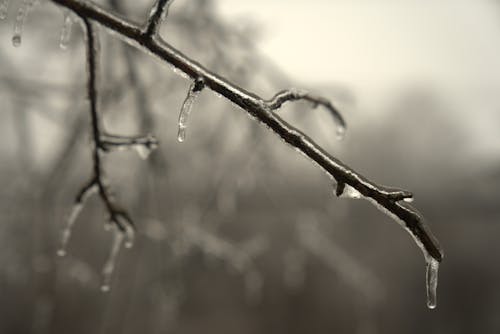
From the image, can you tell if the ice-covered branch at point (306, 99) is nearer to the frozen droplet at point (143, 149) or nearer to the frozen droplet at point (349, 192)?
the frozen droplet at point (349, 192)

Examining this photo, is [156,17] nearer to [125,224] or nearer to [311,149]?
[311,149]

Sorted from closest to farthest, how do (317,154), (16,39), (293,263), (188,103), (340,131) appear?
(317,154), (188,103), (16,39), (340,131), (293,263)

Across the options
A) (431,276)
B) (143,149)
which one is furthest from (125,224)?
(431,276)

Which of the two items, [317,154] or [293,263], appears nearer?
[317,154]

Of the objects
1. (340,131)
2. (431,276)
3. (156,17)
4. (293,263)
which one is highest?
(293,263)

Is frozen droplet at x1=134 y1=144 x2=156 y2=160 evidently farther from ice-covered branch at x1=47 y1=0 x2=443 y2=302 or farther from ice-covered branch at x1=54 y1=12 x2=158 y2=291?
ice-covered branch at x1=47 y1=0 x2=443 y2=302

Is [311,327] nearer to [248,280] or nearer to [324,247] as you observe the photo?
[324,247]

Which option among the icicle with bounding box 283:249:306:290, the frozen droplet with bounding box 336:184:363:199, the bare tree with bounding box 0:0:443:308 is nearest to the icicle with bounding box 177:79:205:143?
the bare tree with bounding box 0:0:443:308

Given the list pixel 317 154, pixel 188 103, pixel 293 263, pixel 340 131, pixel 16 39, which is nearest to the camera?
pixel 317 154

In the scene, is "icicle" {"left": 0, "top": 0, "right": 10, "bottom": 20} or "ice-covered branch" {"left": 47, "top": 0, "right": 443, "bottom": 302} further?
"icicle" {"left": 0, "top": 0, "right": 10, "bottom": 20}
